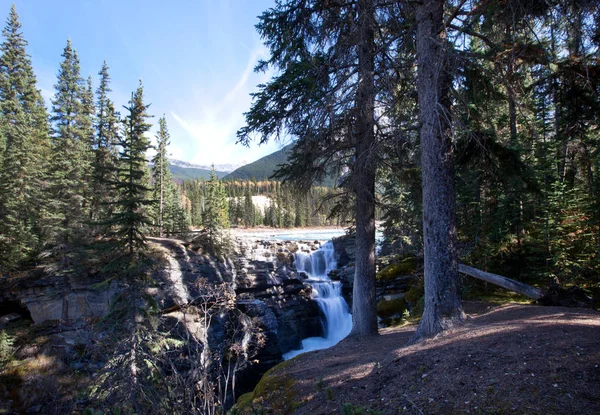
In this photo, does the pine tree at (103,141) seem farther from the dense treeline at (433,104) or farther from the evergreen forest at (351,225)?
the dense treeline at (433,104)

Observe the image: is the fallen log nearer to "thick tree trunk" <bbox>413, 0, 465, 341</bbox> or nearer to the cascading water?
"thick tree trunk" <bbox>413, 0, 465, 341</bbox>

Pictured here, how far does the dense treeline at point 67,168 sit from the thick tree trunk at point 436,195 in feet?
33.0

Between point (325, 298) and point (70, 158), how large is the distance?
2125 centimetres

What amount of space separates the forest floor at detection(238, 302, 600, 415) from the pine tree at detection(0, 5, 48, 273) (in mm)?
21684

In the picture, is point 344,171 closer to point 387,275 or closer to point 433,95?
point 433,95

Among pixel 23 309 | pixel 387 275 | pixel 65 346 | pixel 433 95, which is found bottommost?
pixel 65 346

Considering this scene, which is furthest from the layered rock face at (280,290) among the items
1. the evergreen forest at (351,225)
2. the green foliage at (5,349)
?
the green foliage at (5,349)

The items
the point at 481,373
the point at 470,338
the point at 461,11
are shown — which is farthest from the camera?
the point at 461,11

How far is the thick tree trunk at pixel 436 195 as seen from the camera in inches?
211

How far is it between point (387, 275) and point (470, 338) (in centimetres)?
1281

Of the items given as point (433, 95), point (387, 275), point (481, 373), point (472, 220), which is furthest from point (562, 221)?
point (481, 373)

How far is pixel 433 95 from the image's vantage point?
5402 millimetres

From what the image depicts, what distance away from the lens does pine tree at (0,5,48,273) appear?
61.7ft

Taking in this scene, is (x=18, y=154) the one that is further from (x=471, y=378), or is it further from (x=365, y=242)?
(x=471, y=378)
